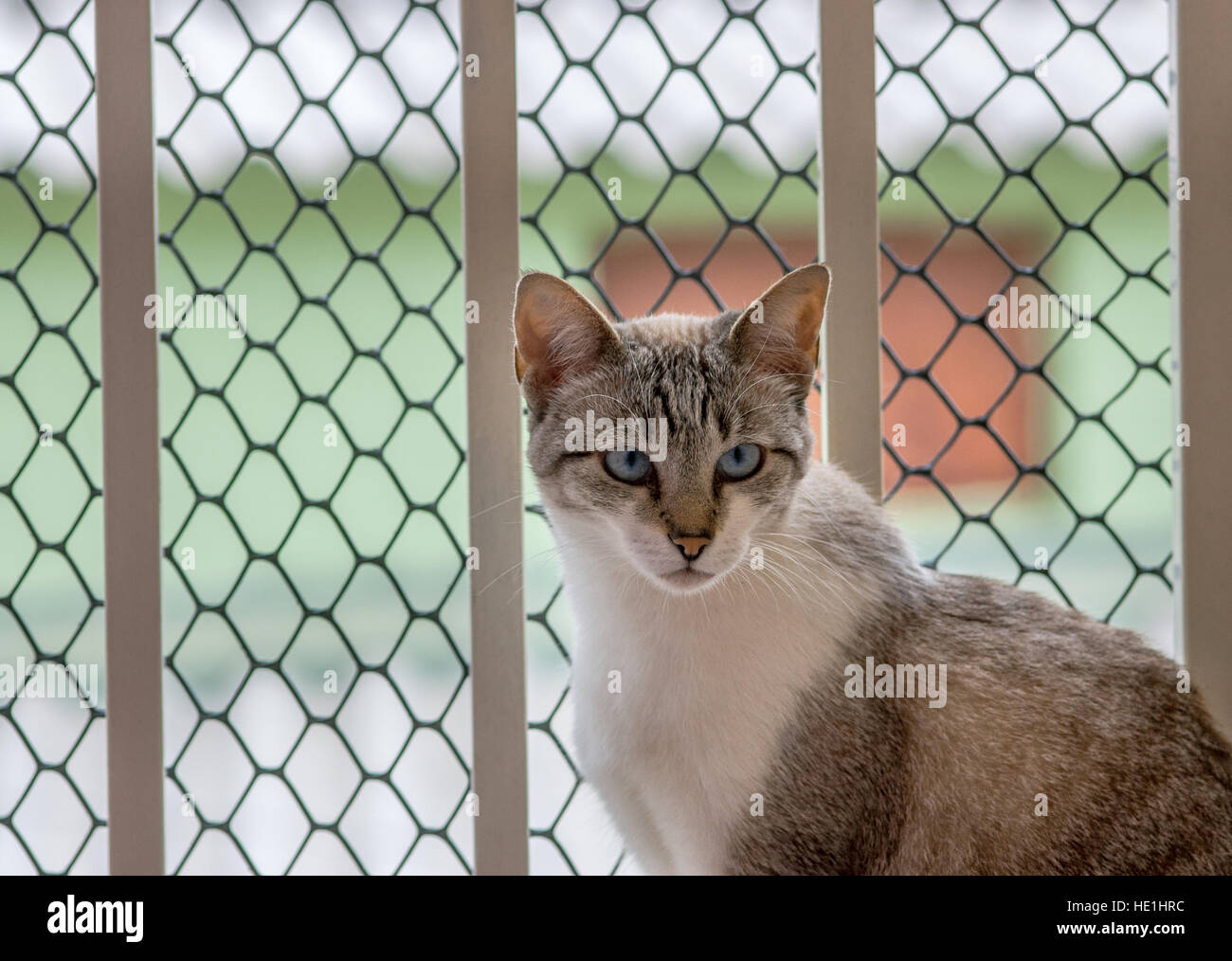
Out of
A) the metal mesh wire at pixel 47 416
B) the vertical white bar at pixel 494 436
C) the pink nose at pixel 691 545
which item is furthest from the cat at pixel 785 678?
the metal mesh wire at pixel 47 416

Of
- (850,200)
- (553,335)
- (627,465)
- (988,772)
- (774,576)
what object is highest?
(850,200)

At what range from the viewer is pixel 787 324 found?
0.94 m

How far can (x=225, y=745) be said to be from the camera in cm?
124

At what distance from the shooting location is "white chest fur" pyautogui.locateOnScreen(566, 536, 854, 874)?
2.95 ft

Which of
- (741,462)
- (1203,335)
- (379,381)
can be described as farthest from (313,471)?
(1203,335)

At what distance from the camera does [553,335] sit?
944 millimetres

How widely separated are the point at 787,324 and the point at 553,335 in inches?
9.7

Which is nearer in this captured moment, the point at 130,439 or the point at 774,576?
the point at 774,576

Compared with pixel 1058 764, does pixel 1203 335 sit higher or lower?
higher

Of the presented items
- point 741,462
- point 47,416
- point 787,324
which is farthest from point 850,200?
point 47,416

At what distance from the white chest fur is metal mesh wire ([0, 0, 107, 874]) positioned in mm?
668

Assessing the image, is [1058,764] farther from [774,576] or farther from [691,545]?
[691,545]

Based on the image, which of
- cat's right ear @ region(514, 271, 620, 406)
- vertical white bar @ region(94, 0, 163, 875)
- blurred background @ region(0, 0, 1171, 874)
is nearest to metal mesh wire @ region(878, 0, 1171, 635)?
blurred background @ region(0, 0, 1171, 874)
